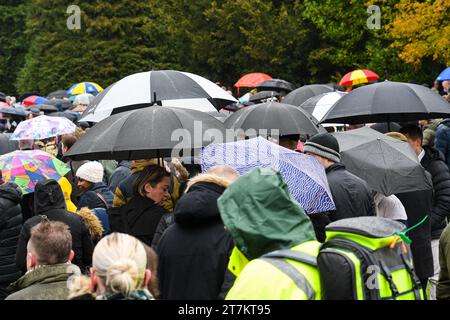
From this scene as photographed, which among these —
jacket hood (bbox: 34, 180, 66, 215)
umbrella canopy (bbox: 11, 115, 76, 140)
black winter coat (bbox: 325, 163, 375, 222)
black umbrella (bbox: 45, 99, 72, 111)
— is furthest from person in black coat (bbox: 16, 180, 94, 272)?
black umbrella (bbox: 45, 99, 72, 111)

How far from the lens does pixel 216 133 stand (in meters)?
6.54

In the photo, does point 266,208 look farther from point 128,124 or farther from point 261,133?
point 261,133

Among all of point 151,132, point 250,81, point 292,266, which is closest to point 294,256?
point 292,266

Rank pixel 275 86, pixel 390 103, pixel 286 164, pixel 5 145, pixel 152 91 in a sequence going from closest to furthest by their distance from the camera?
1. pixel 286 164
2. pixel 152 91
3. pixel 390 103
4. pixel 5 145
5. pixel 275 86

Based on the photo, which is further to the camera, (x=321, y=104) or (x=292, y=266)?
(x=321, y=104)

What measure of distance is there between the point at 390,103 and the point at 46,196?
3960 mm

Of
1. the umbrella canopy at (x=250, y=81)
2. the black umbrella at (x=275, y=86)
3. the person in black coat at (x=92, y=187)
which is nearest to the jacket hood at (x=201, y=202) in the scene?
the person in black coat at (x=92, y=187)

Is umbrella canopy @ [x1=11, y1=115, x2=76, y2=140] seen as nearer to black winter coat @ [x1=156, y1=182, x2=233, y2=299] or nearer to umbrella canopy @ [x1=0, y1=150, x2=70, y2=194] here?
umbrella canopy @ [x1=0, y1=150, x2=70, y2=194]

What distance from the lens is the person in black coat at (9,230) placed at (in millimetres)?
6660

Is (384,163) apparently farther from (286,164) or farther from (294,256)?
(294,256)

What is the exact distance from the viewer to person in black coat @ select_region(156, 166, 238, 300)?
180 inches

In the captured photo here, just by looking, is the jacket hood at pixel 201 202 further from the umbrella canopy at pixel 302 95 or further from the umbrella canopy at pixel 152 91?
the umbrella canopy at pixel 302 95

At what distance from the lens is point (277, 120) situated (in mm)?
8125

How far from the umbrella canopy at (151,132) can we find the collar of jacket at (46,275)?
187 centimetres
